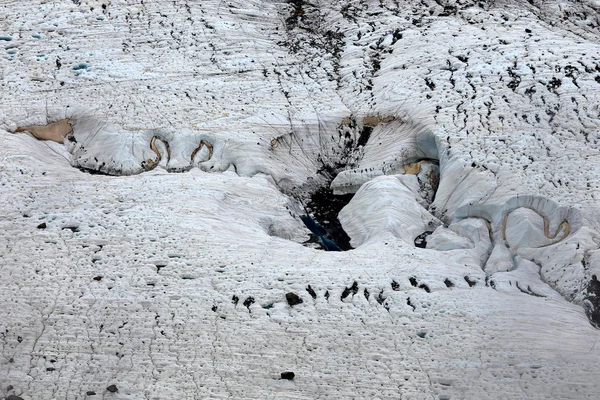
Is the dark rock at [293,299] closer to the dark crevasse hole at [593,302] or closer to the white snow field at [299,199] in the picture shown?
the white snow field at [299,199]

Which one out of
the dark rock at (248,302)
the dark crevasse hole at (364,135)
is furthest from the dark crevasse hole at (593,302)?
the dark crevasse hole at (364,135)

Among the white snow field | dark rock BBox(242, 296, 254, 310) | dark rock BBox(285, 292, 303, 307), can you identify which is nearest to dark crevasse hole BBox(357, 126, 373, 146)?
the white snow field

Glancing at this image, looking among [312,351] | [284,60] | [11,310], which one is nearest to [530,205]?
[312,351]

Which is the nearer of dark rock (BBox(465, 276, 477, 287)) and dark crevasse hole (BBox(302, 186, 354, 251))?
dark rock (BBox(465, 276, 477, 287))

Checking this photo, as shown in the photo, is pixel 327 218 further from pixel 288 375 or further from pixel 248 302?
pixel 288 375

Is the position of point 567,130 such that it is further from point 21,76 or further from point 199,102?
point 21,76

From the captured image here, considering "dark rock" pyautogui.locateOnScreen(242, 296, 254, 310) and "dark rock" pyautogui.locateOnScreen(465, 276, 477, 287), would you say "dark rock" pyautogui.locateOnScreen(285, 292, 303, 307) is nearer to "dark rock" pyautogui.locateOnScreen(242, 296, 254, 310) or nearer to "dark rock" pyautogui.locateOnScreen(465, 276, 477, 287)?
"dark rock" pyautogui.locateOnScreen(242, 296, 254, 310)
